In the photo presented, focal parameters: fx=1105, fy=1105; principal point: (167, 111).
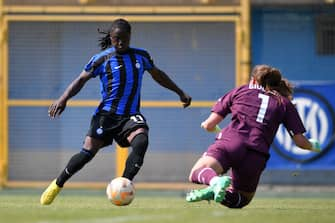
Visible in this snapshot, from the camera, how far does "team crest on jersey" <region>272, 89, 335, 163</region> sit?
68.9ft

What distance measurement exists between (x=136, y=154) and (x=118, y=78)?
3.15 ft

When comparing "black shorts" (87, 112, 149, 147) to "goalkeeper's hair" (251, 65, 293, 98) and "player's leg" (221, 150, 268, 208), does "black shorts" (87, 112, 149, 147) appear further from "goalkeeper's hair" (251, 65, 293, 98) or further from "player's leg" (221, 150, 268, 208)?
"goalkeeper's hair" (251, 65, 293, 98)

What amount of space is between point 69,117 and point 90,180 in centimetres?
→ 130

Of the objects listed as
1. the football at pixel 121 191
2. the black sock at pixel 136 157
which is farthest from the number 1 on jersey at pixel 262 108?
the black sock at pixel 136 157

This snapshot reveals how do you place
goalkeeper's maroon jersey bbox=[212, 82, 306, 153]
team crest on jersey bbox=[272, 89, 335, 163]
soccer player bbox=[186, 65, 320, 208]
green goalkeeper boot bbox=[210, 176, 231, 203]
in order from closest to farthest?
green goalkeeper boot bbox=[210, 176, 231, 203] < soccer player bbox=[186, 65, 320, 208] < goalkeeper's maroon jersey bbox=[212, 82, 306, 153] < team crest on jersey bbox=[272, 89, 335, 163]

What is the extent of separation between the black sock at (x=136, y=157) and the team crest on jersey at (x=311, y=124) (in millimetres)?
9458

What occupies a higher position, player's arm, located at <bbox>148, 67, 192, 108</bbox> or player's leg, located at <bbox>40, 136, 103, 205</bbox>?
player's arm, located at <bbox>148, 67, 192, 108</bbox>

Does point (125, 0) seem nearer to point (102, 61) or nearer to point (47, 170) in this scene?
point (47, 170)

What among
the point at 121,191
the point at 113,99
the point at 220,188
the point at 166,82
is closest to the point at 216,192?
the point at 220,188

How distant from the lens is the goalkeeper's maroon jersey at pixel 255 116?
1054cm

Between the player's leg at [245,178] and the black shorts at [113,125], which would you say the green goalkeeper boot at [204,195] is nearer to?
the player's leg at [245,178]

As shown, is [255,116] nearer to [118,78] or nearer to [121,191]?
[121,191]

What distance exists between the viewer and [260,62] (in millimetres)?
21672

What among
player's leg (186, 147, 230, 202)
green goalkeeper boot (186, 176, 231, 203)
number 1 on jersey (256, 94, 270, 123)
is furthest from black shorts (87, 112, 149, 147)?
green goalkeeper boot (186, 176, 231, 203)
